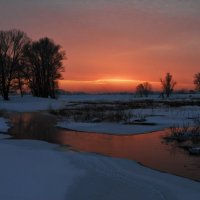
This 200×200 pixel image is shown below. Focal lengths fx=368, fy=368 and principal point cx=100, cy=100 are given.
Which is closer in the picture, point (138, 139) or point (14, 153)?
point (14, 153)

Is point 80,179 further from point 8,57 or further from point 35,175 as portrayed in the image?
point 8,57

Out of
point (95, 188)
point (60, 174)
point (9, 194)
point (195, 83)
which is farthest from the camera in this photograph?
point (195, 83)

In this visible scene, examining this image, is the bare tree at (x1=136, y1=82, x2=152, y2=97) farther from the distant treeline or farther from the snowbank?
the snowbank

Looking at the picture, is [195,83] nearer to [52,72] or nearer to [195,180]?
[52,72]

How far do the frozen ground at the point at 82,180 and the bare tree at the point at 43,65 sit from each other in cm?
4627

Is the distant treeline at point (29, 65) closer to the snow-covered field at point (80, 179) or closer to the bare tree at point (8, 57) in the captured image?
the bare tree at point (8, 57)

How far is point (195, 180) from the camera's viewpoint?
27.5 ft

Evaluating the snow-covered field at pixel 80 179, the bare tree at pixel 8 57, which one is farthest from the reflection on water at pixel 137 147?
the bare tree at pixel 8 57

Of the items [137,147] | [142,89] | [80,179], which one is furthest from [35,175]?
[142,89]

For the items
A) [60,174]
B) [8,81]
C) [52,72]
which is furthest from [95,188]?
[52,72]

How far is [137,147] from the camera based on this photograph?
43.4ft

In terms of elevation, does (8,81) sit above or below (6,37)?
below

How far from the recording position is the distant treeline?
166ft

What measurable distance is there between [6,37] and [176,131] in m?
39.6
